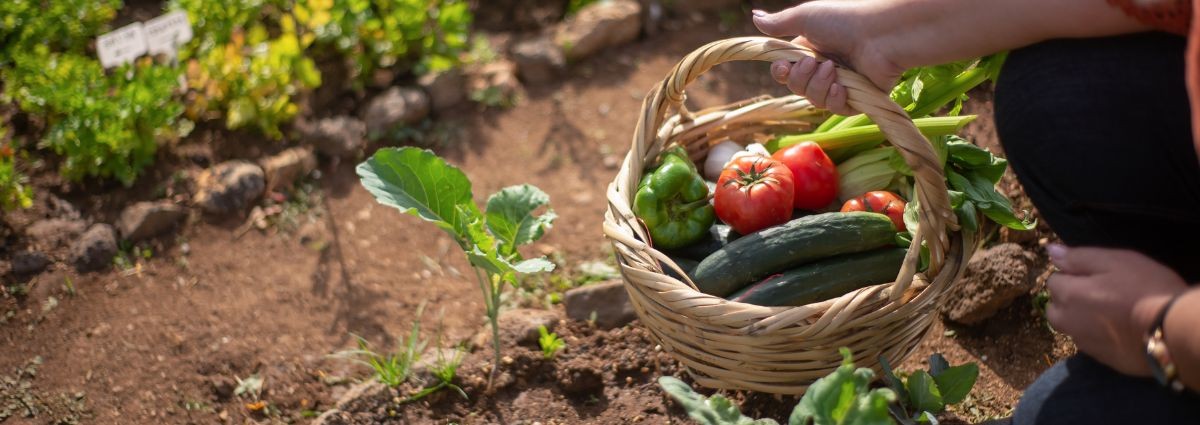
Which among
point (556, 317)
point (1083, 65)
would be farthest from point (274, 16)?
point (1083, 65)

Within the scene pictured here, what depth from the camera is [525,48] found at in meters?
4.25

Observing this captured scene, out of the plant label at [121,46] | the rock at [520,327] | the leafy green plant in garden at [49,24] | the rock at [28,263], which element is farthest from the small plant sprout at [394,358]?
the leafy green plant in garden at [49,24]

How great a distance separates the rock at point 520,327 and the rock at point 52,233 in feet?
5.20

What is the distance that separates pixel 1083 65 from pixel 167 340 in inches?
107

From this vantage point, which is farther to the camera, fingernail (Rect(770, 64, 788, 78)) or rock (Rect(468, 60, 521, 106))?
rock (Rect(468, 60, 521, 106))

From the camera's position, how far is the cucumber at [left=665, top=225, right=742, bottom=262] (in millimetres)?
2551

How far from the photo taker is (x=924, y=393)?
2084 mm

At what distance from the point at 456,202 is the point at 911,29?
4.09ft

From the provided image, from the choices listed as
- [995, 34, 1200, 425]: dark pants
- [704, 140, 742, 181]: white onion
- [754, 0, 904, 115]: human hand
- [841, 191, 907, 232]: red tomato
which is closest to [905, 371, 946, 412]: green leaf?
[995, 34, 1200, 425]: dark pants

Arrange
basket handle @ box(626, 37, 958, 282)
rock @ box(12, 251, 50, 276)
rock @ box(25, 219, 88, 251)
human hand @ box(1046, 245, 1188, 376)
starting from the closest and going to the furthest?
1. human hand @ box(1046, 245, 1188, 376)
2. basket handle @ box(626, 37, 958, 282)
3. rock @ box(12, 251, 50, 276)
4. rock @ box(25, 219, 88, 251)

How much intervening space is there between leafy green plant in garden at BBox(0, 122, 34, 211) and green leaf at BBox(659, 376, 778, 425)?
8.50 feet

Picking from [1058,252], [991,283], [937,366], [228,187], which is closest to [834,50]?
[1058,252]

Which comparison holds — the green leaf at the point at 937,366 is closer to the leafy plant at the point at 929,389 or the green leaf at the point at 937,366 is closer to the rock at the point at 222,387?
the leafy plant at the point at 929,389

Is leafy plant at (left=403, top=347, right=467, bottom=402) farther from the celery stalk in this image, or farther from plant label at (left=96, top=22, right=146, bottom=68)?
plant label at (left=96, top=22, right=146, bottom=68)
